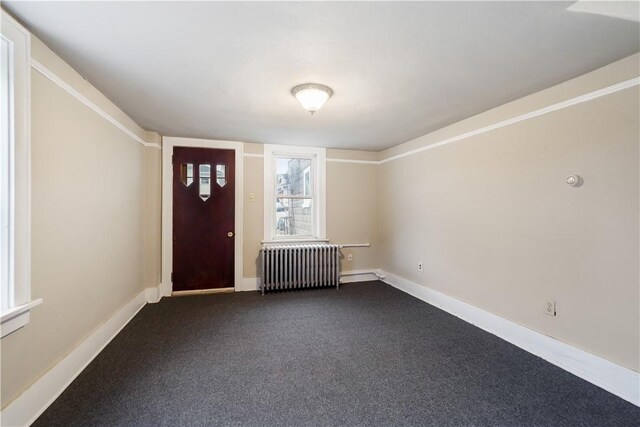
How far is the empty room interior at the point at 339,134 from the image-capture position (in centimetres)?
157

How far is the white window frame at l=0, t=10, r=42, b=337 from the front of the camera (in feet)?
4.91

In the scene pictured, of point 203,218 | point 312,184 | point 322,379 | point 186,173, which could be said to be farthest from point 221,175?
point 322,379

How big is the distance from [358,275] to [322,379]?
2.87 m

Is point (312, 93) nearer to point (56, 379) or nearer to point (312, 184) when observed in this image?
point (312, 184)

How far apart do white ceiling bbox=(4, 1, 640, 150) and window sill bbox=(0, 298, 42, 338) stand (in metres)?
1.59

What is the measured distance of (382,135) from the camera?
3.89m

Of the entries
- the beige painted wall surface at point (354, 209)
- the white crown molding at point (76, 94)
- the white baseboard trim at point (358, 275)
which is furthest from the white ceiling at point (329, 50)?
the white baseboard trim at point (358, 275)

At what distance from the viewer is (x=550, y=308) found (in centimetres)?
237

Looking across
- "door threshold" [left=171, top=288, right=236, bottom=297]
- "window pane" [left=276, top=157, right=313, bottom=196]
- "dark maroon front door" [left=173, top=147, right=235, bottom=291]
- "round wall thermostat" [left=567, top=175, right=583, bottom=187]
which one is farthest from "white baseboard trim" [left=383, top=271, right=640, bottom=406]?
"dark maroon front door" [left=173, top=147, right=235, bottom=291]

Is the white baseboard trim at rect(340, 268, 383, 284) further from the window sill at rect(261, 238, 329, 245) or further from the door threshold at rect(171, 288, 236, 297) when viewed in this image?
the door threshold at rect(171, 288, 236, 297)

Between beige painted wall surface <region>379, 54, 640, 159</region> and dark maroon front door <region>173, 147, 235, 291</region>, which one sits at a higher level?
beige painted wall surface <region>379, 54, 640, 159</region>

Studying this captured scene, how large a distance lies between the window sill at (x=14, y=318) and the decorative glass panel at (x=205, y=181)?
2593mm

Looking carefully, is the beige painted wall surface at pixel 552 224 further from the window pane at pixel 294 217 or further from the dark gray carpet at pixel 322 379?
the window pane at pixel 294 217

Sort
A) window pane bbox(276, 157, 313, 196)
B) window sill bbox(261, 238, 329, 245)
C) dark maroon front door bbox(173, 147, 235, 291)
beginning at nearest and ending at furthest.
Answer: dark maroon front door bbox(173, 147, 235, 291)
window sill bbox(261, 238, 329, 245)
window pane bbox(276, 157, 313, 196)
